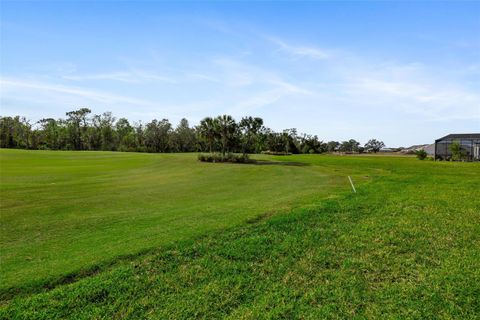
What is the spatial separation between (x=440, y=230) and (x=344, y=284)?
452 cm

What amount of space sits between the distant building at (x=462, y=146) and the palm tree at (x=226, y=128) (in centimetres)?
4734

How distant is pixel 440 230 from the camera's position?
8289mm

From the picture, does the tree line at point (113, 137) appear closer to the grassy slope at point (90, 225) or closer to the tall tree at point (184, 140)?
the tall tree at point (184, 140)

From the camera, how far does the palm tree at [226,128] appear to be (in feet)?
176

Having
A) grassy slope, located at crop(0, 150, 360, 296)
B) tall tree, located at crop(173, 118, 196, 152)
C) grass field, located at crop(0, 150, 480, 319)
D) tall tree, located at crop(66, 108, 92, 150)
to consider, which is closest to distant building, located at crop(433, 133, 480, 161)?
grass field, located at crop(0, 150, 480, 319)

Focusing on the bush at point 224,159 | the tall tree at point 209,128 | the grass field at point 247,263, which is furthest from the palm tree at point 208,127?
the grass field at point 247,263

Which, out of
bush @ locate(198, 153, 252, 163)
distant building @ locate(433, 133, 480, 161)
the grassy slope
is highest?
distant building @ locate(433, 133, 480, 161)

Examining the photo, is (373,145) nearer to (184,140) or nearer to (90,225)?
(184,140)

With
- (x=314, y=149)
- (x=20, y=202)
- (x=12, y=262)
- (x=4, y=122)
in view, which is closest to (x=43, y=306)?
(x=12, y=262)

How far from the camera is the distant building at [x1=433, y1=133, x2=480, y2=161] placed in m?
64.0

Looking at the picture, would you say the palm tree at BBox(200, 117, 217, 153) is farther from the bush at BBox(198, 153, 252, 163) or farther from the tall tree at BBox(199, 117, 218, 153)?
the bush at BBox(198, 153, 252, 163)

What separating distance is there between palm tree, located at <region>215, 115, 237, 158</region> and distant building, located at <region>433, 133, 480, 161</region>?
4734 cm

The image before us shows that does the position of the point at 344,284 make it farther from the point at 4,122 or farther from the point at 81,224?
the point at 4,122

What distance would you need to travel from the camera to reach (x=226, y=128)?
5388cm
